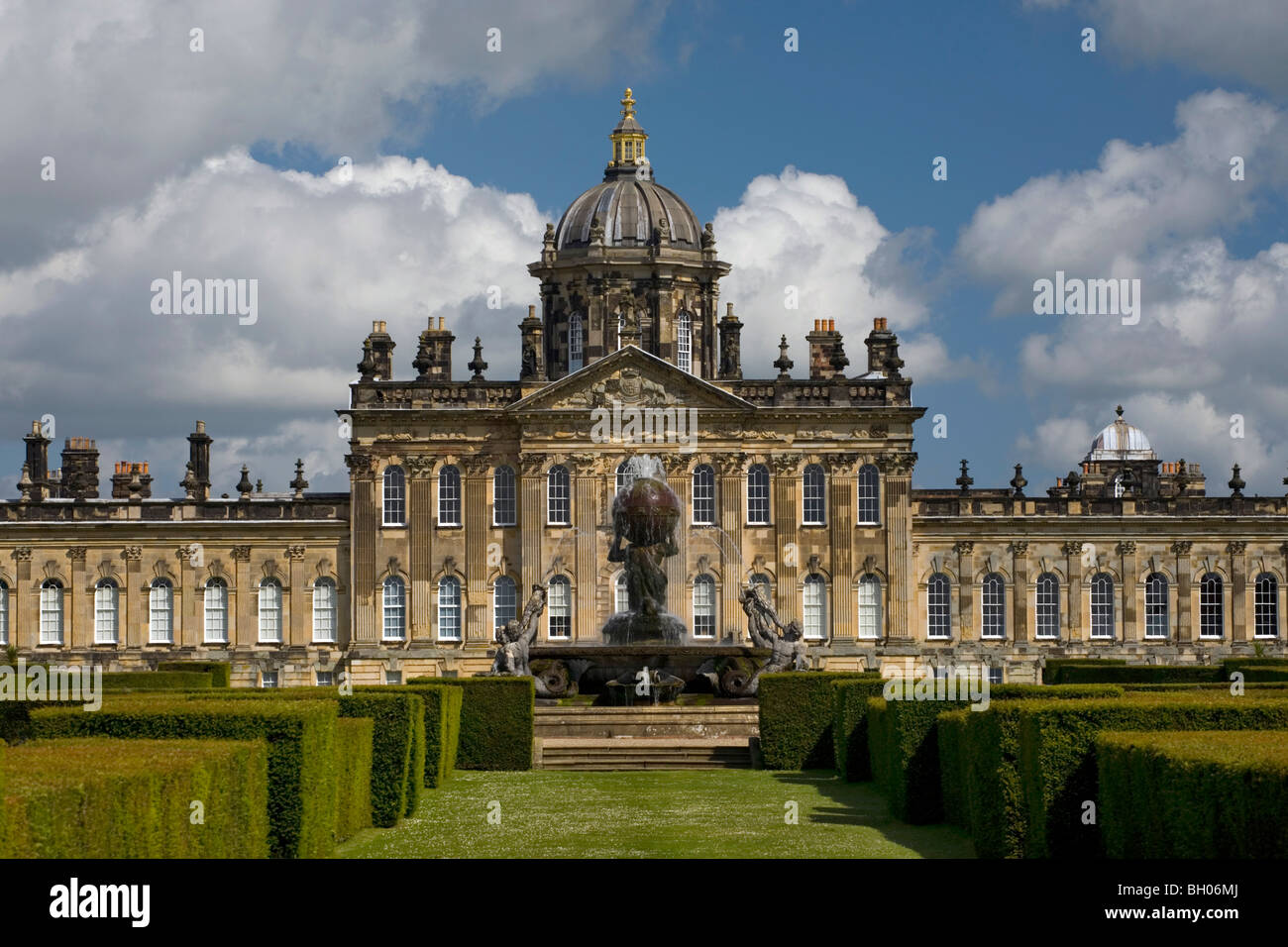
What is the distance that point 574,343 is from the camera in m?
65.2

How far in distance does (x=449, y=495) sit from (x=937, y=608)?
47.7 feet

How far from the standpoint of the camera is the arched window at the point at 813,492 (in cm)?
5906

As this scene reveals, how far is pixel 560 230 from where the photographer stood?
67250 mm

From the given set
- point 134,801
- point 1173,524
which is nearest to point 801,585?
point 1173,524

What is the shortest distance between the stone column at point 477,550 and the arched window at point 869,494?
10071mm

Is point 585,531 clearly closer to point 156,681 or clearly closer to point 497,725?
point 156,681

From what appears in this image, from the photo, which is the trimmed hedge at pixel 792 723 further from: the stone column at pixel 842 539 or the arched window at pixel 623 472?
the stone column at pixel 842 539

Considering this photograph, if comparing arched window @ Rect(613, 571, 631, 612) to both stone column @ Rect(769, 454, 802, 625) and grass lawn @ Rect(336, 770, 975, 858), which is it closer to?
stone column @ Rect(769, 454, 802, 625)

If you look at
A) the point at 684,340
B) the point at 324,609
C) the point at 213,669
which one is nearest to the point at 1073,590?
the point at 684,340

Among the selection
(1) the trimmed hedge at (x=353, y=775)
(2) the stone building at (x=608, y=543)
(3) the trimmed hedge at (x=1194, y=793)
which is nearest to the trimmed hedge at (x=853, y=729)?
(1) the trimmed hedge at (x=353, y=775)

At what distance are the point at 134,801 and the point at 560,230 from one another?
178 feet

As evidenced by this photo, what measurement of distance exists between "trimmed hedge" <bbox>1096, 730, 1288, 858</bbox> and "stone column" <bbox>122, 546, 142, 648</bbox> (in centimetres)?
4574

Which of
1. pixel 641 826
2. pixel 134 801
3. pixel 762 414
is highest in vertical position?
pixel 762 414
